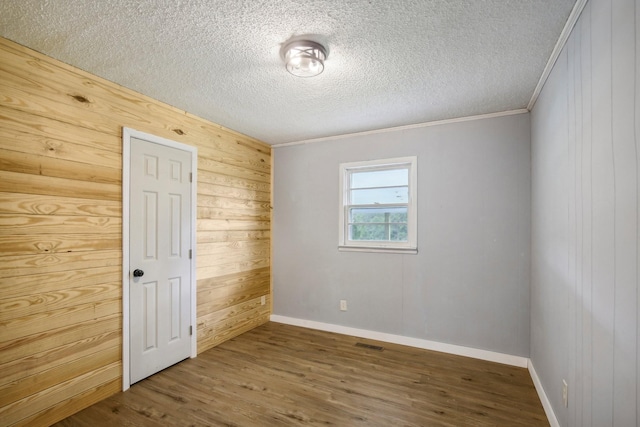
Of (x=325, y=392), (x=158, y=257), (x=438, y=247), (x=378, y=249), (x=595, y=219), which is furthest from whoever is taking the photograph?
(x=378, y=249)

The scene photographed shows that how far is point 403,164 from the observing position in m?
3.57

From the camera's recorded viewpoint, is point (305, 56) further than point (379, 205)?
No

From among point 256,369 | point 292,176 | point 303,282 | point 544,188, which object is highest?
point 292,176

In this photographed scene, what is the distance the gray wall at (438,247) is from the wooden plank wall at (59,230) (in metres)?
1.95

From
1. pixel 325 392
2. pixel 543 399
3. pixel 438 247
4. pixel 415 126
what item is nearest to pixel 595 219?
pixel 543 399

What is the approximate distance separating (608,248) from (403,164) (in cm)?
243

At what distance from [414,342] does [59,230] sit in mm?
3433

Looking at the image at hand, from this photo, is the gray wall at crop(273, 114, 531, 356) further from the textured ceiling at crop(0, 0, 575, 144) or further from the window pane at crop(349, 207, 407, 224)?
the textured ceiling at crop(0, 0, 575, 144)

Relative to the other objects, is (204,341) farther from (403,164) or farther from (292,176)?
(403,164)

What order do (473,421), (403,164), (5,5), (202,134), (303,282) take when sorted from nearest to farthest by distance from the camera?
(5,5), (473,421), (202,134), (403,164), (303,282)

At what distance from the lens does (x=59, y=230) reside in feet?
6.97

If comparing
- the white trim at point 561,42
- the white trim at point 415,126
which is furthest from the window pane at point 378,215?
the white trim at point 561,42

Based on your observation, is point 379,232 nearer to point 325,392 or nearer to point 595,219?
point 325,392

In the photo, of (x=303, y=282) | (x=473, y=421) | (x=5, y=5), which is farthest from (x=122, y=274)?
(x=473, y=421)
